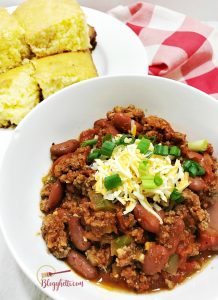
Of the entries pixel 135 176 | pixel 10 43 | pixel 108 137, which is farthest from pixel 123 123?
pixel 10 43

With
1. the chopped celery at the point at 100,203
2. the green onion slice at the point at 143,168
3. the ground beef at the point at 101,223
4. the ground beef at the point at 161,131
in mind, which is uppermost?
the green onion slice at the point at 143,168

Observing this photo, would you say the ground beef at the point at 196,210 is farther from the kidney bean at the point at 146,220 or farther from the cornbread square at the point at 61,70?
the cornbread square at the point at 61,70

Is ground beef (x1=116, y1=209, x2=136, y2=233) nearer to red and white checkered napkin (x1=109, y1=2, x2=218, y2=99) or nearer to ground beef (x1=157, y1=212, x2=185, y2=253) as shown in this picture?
ground beef (x1=157, y1=212, x2=185, y2=253)

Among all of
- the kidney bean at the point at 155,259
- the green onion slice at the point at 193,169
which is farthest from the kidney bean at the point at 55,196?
the green onion slice at the point at 193,169

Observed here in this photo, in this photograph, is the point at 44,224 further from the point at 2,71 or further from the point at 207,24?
the point at 207,24

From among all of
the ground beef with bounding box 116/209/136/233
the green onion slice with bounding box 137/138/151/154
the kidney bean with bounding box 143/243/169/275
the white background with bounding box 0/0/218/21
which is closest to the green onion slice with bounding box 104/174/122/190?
the ground beef with bounding box 116/209/136/233

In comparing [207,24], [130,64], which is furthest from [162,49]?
[207,24]

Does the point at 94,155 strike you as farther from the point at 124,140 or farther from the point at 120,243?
the point at 120,243
